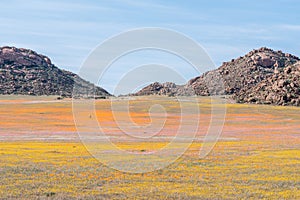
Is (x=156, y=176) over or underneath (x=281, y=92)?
underneath

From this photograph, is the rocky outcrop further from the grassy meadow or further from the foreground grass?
the foreground grass

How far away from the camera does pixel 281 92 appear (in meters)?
178

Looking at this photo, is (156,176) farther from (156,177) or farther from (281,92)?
(281,92)

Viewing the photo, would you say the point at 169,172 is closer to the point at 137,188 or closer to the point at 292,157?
the point at 137,188

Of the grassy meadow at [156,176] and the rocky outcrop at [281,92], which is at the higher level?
the rocky outcrop at [281,92]

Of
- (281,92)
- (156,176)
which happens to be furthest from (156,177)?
(281,92)

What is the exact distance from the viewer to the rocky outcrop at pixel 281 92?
170500 millimetres

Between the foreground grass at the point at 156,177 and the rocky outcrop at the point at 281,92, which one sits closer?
the foreground grass at the point at 156,177

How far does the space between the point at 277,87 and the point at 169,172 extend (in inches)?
6051

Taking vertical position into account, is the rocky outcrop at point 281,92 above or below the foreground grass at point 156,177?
above

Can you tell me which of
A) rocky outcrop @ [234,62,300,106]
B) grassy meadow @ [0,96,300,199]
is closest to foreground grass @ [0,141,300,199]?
grassy meadow @ [0,96,300,199]

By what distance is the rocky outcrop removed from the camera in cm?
17050

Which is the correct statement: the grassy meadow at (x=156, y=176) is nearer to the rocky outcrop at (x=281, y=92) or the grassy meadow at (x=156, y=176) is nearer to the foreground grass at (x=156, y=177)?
the foreground grass at (x=156, y=177)

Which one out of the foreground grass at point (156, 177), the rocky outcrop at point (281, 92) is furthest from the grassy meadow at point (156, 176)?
the rocky outcrop at point (281, 92)
